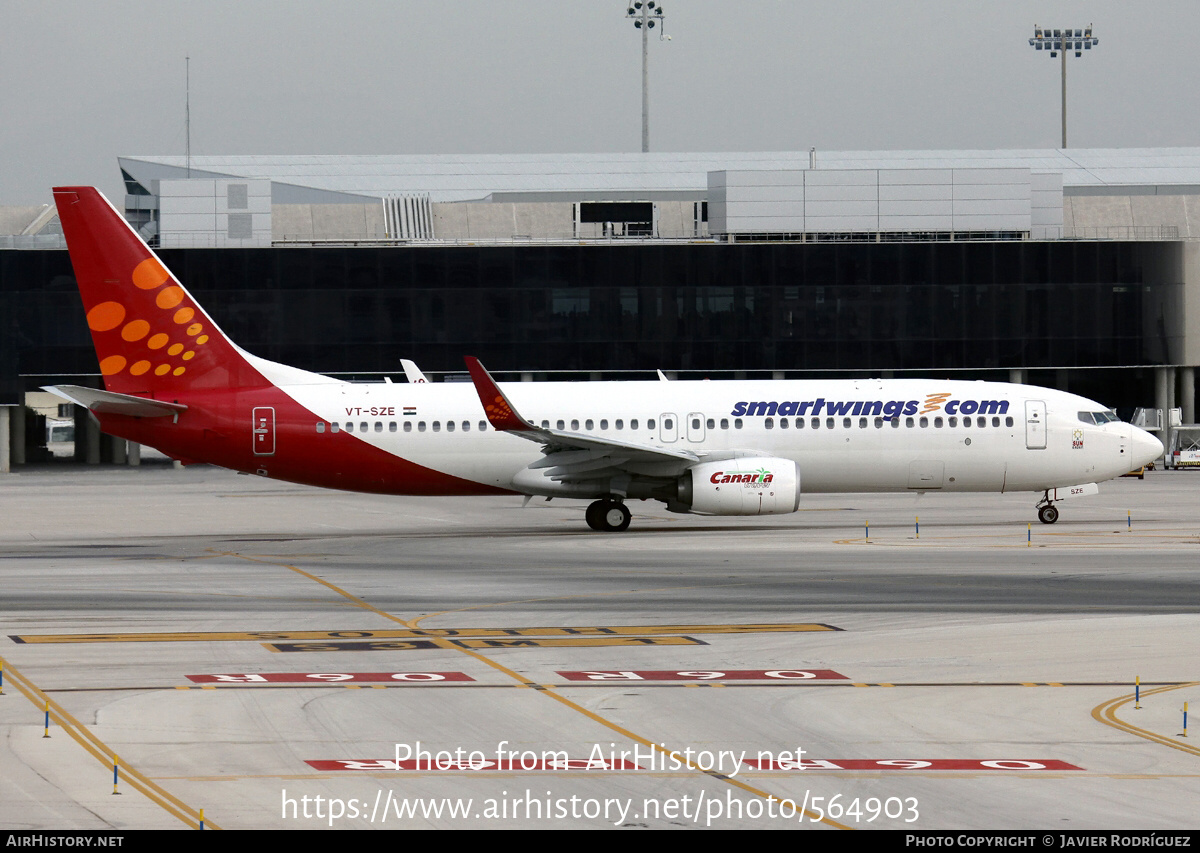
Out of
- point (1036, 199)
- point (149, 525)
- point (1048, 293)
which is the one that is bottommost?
point (149, 525)

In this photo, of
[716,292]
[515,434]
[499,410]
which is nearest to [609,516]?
[515,434]

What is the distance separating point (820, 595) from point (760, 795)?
13879 mm

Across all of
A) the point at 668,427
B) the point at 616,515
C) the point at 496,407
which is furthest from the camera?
the point at 668,427

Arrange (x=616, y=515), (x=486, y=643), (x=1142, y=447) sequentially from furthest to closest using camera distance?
(x=1142, y=447)
(x=616, y=515)
(x=486, y=643)

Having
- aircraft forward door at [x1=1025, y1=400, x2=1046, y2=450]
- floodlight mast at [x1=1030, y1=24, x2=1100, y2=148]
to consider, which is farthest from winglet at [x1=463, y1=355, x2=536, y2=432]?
floodlight mast at [x1=1030, y1=24, x2=1100, y2=148]

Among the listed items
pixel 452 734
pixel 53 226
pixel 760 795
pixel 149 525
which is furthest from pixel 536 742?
pixel 53 226

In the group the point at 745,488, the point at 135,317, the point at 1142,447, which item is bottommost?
the point at 745,488

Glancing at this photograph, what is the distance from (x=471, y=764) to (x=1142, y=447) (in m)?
31.7

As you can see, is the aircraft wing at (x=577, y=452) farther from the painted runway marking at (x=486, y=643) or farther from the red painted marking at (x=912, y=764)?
the red painted marking at (x=912, y=764)

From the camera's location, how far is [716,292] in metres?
76.5

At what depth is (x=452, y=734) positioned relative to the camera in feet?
52.3

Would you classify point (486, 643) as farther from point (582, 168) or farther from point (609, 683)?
point (582, 168)

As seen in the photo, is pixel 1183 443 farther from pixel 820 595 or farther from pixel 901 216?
pixel 820 595
